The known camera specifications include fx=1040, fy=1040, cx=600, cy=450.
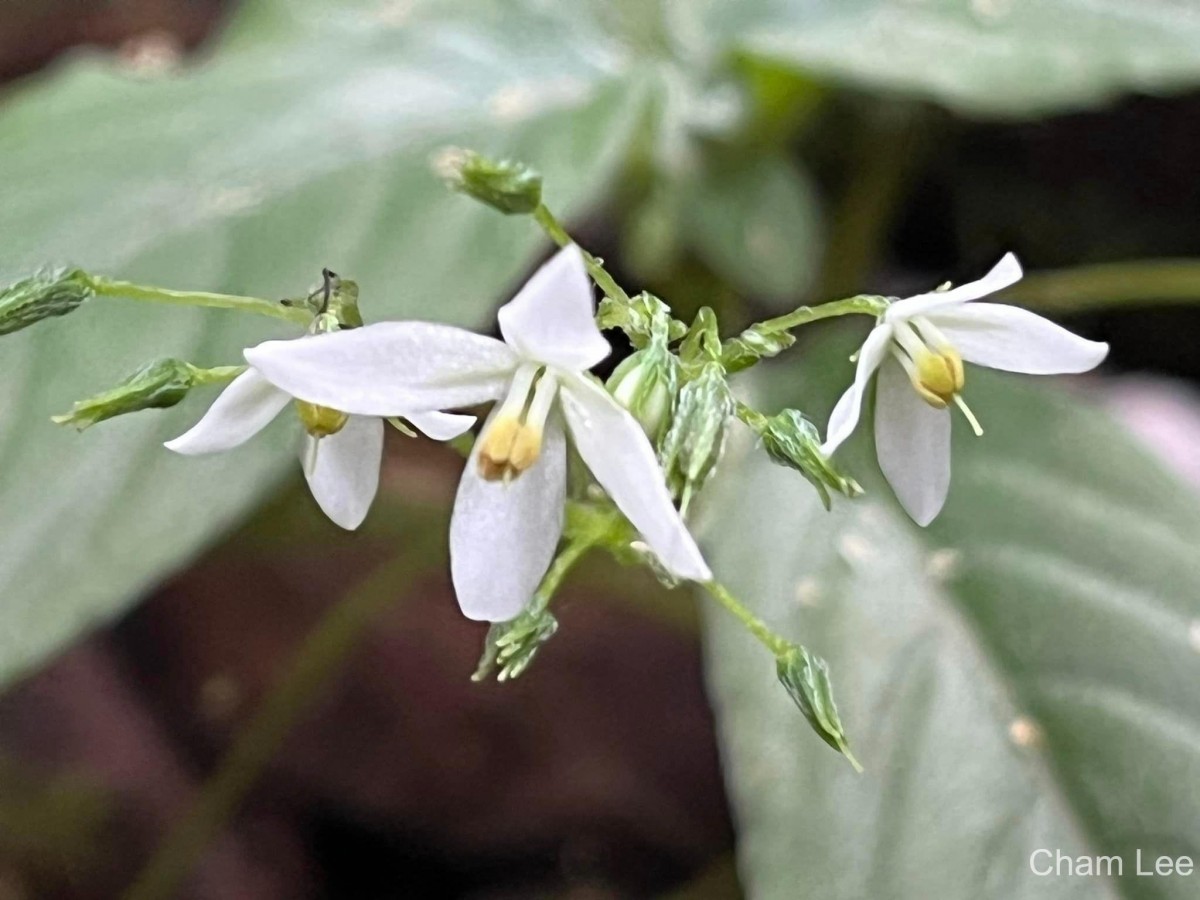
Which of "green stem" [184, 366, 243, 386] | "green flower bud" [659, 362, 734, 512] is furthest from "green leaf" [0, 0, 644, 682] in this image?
"green flower bud" [659, 362, 734, 512]

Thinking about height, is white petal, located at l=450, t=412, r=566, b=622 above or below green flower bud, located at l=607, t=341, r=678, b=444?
below

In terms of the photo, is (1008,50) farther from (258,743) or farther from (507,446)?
(258,743)

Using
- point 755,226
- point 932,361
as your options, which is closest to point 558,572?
point 932,361

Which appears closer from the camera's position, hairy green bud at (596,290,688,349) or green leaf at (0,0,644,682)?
hairy green bud at (596,290,688,349)

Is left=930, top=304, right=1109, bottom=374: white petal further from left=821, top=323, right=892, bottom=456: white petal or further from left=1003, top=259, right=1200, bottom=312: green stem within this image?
left=1003, top=259, right=1200, bottom=312: green stem

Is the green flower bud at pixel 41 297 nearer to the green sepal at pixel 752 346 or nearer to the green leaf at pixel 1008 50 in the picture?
the green sepal at pixel 752 346

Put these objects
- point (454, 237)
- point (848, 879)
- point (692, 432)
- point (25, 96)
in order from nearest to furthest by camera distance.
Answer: point (692, 432), point (848, 879), point (454, 237), point (25, 96)

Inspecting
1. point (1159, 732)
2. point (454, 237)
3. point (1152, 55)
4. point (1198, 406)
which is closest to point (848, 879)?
point (1159, 732)

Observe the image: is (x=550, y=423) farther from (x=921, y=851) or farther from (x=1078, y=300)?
(x=1078, y=300)
